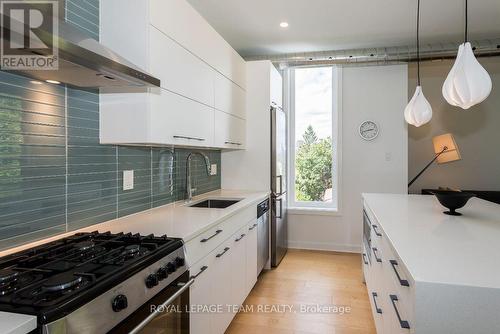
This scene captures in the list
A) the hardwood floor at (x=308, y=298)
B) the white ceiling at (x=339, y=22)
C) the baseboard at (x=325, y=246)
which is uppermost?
the white ceiling at (x=339, y=22)

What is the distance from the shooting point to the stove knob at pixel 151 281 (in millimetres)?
1259

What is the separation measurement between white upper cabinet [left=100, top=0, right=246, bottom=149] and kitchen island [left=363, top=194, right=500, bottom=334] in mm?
1418

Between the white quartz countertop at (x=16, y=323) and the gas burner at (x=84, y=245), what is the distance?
19.3 inches

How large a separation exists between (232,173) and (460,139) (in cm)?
383

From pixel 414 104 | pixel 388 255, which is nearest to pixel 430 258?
pixel 388 255

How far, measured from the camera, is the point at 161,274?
135 cm

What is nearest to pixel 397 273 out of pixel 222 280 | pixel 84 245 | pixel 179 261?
pixel 179 261

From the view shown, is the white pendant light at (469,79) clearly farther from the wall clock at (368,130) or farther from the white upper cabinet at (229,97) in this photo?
the wall clock at (368,130)

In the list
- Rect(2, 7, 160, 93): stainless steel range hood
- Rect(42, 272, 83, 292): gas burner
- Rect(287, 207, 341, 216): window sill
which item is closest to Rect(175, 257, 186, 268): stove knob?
Rect(42, 272, 83, 292): gas burner

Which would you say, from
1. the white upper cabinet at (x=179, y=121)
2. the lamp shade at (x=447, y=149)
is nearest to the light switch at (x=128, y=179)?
the white upper cabinet at (x=179, y=121)

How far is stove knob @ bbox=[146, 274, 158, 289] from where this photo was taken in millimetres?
1259

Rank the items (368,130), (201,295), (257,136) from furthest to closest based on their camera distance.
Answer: (368,130) < (257,136) < (201,295)

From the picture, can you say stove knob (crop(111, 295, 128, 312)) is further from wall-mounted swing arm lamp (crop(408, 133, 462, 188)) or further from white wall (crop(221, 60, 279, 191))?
wall-mounted swing arm lamp (crop(408, 133, 462, 188))

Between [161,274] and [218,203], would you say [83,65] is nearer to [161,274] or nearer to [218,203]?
[161,274]
